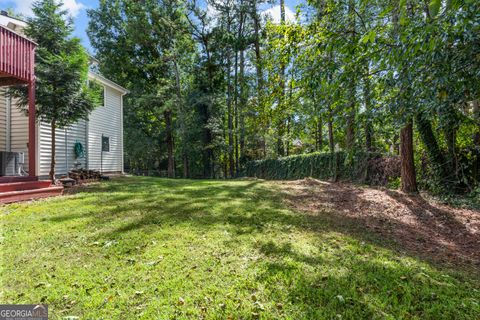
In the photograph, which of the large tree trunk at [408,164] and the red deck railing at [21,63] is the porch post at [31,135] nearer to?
the red deck railing at [21,63]

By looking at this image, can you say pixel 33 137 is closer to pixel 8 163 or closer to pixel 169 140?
pixel 8 163

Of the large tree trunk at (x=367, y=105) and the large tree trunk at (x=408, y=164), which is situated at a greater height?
the large tree trunk at (x=367, y=105)

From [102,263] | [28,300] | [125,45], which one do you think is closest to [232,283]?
[102,263]

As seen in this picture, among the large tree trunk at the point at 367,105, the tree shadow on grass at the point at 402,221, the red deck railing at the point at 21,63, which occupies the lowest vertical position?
the tree shadow on grass at the point at 402,221

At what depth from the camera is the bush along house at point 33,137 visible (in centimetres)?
589

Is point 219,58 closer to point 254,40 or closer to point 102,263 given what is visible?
point 254,40

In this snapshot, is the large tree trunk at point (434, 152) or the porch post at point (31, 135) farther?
the large tree trunk at point (434, 152)

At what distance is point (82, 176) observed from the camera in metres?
9.08

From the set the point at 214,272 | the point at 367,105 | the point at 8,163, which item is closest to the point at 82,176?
the point at 8,163

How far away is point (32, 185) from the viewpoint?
595cm

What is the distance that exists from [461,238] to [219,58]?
64.8 ft

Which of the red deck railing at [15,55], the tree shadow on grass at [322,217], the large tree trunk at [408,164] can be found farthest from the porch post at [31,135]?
the large tree trunk at [408,164]

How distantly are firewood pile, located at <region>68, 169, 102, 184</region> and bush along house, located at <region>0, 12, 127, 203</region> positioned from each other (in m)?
1.00

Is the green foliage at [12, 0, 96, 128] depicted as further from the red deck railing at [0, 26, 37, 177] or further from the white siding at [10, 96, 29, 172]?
the white siding at [10, 96, 29, 172]
